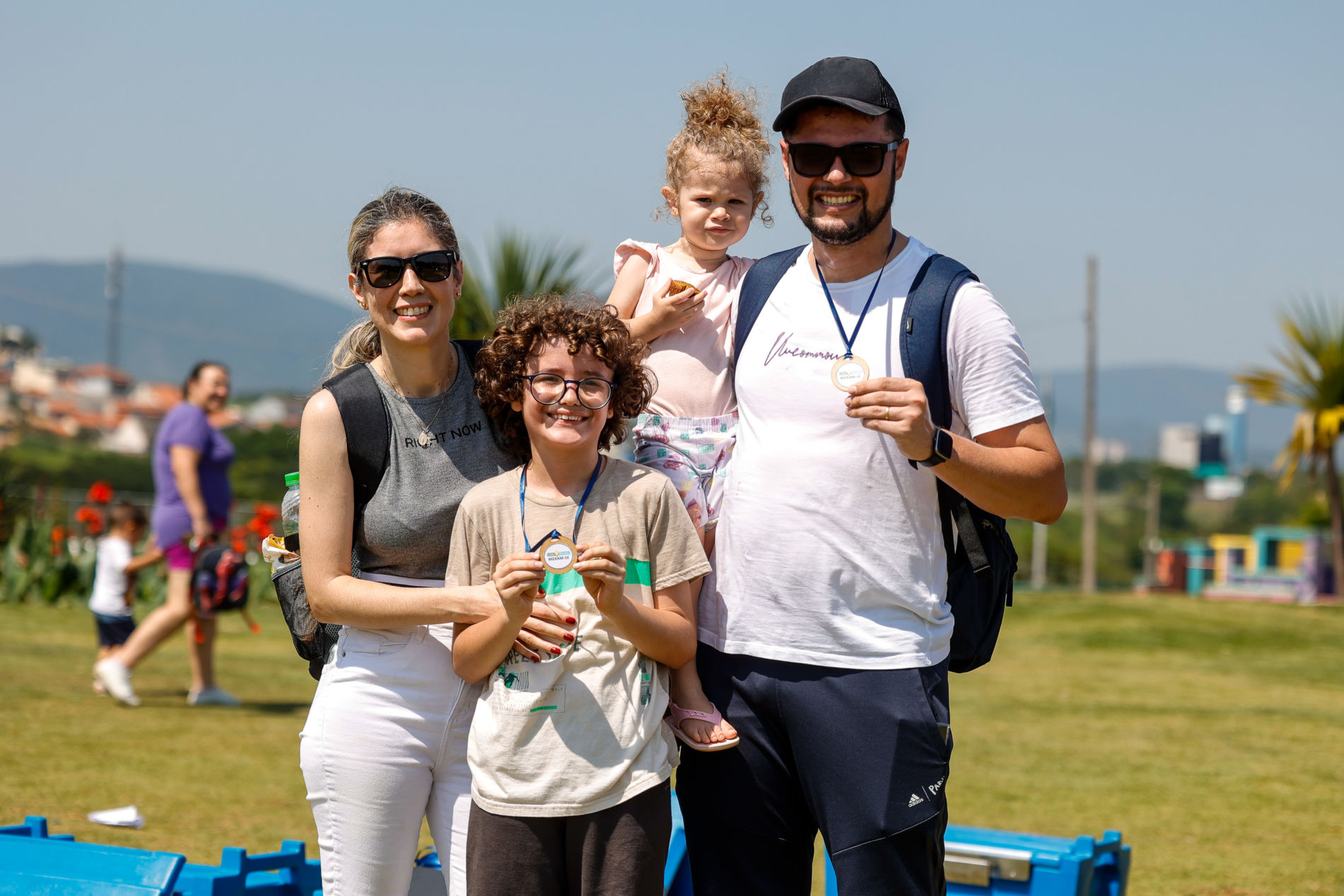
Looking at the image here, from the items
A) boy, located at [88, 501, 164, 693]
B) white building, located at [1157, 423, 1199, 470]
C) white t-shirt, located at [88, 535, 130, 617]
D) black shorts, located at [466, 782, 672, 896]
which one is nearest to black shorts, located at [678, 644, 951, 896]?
black shorts, located at [466, 782, 672, 896]

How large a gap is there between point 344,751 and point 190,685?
7.12m

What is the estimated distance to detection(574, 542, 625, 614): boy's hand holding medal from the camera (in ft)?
8.37

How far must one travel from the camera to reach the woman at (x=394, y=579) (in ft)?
9.45

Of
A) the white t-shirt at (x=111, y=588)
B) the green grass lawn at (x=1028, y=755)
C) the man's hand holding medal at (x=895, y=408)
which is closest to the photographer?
the man's hand holding medal at (x=895, y=408)

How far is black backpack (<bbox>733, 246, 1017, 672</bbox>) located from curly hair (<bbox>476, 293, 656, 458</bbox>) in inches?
11.0

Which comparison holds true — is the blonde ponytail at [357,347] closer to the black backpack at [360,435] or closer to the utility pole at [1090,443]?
the black backpack at [360,435]

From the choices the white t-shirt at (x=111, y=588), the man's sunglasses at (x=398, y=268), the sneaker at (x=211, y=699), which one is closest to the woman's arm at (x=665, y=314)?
the man's sunglasses at (x=398, y=268)

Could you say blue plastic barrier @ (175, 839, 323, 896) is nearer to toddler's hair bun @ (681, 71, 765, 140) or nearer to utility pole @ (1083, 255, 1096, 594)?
toddler's hair bun @ (681, 71, 765, 140)

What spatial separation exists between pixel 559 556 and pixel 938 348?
2.96ft

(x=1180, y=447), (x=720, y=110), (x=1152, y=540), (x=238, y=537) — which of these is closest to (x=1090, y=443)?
(x=1152, y=540)

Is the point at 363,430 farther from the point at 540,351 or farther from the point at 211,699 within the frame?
the point at 211,699

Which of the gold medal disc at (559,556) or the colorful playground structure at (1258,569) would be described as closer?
the gold medal disc at (559,556)

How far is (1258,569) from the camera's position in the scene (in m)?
35.3

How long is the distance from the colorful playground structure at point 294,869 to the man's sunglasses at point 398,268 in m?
1.43
